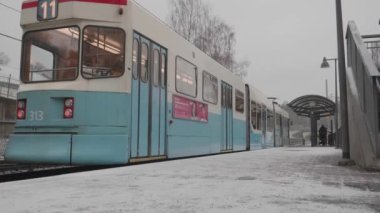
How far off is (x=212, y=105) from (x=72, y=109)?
6.21m

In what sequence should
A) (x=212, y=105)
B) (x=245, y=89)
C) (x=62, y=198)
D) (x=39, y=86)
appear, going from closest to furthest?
1. (x=62, y=198)
2. (x=39, y=86)
3. (x=212, y=105)
4. (x=245, y=89)

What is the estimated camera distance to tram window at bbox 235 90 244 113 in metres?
16.6

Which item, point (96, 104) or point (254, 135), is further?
point (254, 135)

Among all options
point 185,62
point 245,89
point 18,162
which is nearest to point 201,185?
point 18,162

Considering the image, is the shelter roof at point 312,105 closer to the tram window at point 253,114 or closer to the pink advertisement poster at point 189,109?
the tram window at point 253,114

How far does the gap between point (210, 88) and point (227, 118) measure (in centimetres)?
222

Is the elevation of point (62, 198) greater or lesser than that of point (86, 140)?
lesser

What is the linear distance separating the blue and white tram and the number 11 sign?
19 mm

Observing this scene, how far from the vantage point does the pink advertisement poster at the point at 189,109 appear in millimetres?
10406

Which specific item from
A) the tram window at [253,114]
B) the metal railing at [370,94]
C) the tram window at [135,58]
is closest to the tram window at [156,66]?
the tram window at [135,58]

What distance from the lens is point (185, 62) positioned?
11.1m

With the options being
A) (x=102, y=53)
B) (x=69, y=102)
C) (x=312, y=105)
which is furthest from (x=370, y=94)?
(x=312, y=105)

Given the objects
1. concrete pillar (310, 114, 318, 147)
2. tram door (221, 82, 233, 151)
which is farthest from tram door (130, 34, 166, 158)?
concrete pillar (310, 114, 318, 147)

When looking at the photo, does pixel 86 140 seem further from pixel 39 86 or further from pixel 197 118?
pixel 197 118
